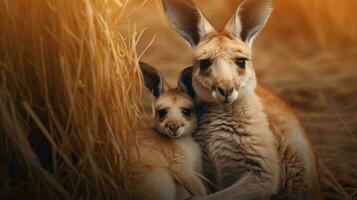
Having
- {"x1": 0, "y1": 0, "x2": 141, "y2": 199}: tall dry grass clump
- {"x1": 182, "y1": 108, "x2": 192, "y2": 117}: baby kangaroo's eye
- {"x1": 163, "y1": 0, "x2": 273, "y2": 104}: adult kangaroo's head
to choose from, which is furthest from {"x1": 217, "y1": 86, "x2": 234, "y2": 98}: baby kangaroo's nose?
{"x1": 0, "y1": 0, "x2": 141, "y2": 199}: tall dry grass clump

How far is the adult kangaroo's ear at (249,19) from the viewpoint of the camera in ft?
6.44

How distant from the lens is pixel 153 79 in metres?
1.98

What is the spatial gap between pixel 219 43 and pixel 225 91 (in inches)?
5.7

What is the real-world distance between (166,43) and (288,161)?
0.49 m

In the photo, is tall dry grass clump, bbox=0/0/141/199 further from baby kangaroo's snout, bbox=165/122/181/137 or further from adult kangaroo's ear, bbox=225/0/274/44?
adult kangaroo's ear, bbox=225/0/274/44

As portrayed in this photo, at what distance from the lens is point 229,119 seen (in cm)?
201

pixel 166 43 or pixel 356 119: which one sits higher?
pixel 166 43

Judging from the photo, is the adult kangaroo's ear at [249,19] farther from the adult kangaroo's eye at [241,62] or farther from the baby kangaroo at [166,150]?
the baby kangaroo at [166,150]

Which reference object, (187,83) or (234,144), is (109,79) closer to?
(187,83)

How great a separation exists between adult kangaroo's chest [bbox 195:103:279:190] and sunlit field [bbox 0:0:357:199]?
0.40 ft

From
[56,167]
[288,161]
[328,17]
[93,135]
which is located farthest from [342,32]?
[56,167]

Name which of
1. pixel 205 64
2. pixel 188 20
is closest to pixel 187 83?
pixel 205 64

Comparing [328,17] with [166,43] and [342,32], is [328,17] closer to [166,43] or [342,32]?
[342,32]

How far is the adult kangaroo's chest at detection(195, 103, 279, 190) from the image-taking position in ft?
6.50
